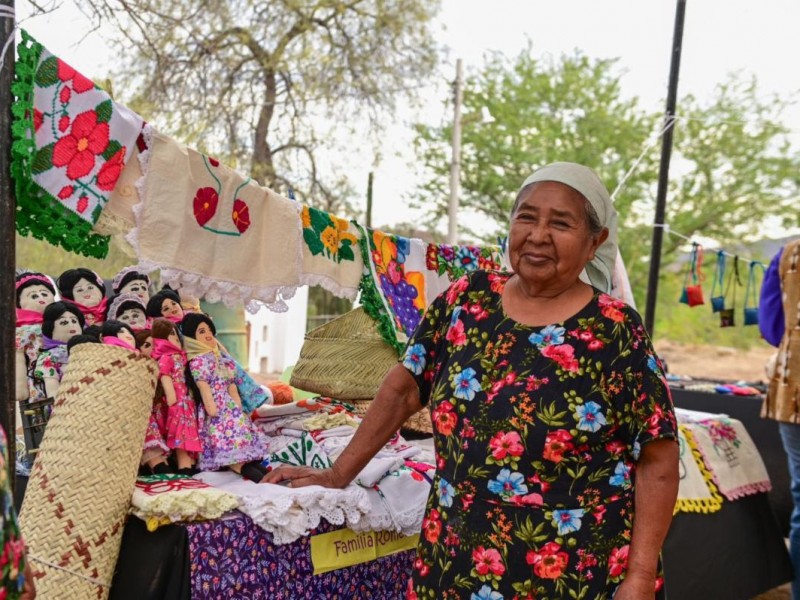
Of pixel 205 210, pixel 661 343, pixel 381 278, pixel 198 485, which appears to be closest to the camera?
pixel 198 485

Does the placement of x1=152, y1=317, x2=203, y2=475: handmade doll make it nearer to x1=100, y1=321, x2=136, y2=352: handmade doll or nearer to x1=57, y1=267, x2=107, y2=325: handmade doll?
x1=100, y1=321, x2=136, y2=352: handmade doll

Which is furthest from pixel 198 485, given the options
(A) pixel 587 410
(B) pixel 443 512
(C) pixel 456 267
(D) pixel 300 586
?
(C) pixel 456 267

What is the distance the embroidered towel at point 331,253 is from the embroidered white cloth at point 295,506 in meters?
0.97

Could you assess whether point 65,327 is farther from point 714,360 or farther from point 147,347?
point 714,360

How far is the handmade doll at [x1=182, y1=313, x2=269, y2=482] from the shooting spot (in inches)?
111

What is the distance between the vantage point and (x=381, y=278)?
12.0 feet

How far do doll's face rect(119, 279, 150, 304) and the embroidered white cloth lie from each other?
0.88m

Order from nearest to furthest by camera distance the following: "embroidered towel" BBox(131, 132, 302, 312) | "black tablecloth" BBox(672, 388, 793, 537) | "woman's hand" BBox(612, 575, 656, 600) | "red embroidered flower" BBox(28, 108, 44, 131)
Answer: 1. "woman's hand" BBox(612, 575, 656, 600)
2. "red embroidered flower" BBox(28, 108, 44, 131)
3. "embroidered towel" BBox(131, 132, 302, 312)
4. "black tablecloth" BBox(672, 388, 793, 537)

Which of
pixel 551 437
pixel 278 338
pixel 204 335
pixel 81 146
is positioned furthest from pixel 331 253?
pixel 278 338

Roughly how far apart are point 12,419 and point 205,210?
94cm

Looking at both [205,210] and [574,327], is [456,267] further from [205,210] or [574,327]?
[574,327]

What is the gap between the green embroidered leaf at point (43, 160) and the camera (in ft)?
7.13

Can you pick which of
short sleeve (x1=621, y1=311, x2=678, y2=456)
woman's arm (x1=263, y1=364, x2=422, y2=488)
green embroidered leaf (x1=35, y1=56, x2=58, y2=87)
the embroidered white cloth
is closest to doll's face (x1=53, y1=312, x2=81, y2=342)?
the embroidered white cloth

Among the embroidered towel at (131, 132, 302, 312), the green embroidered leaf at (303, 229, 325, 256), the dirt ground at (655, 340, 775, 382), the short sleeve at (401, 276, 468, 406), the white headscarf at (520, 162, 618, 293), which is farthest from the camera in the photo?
the dirt ground at (655, 340, 775, 382)
